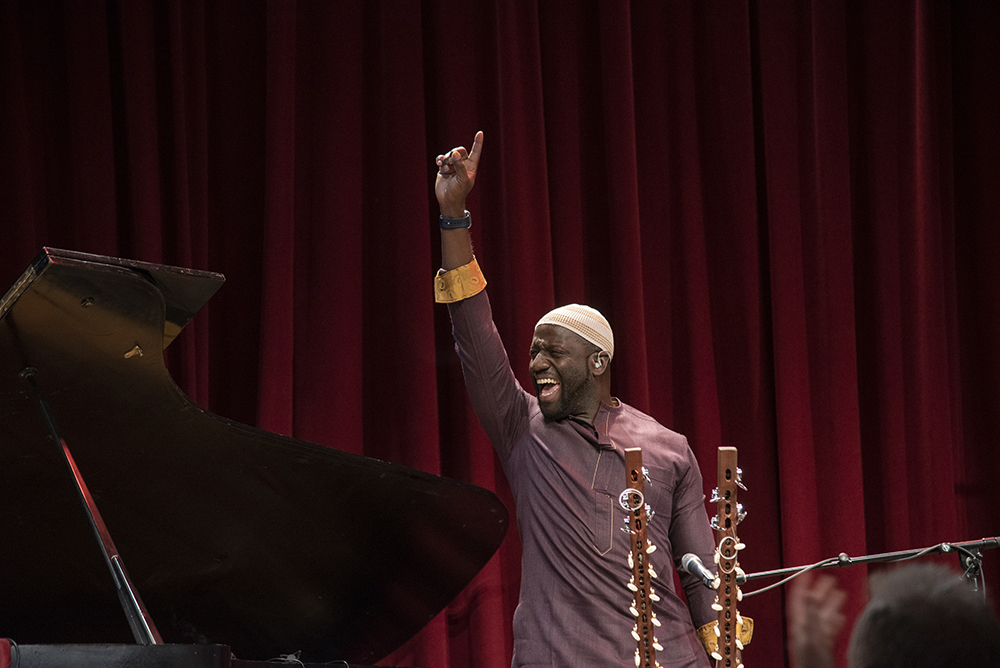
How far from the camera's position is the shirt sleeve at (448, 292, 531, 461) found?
265cm

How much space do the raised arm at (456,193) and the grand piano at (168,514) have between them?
0.60 metres

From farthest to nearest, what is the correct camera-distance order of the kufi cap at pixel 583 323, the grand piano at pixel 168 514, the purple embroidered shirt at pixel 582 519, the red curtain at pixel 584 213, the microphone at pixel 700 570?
the red curtain at pixel 584 213, the kufi cap at pixel 583 323, the purple embroidered shirt at pixel 582 519, the microphone at pixel 700 570, the grand piano at pixel 168 514

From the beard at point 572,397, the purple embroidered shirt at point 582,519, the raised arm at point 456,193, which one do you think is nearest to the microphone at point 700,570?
the purple embroidered shirt at point 582,519

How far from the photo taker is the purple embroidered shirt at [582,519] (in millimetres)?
2525

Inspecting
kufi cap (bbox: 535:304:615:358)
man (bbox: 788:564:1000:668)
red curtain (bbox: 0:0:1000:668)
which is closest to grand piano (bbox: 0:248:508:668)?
kufi cap (bbox: 535:304:615:358)

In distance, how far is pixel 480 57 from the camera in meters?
3.45

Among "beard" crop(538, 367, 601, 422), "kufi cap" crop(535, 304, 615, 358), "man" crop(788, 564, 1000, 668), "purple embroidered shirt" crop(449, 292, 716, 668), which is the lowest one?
"purple embroidered shirt" crop(449, 292, 716, 668)

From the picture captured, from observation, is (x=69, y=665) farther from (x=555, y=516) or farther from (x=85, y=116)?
(x=85, y=116)

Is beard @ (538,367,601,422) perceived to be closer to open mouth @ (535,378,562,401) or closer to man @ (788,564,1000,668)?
open mouth @ (535,378,562,401)

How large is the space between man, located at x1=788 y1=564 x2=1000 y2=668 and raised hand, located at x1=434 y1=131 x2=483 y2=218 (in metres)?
1.78

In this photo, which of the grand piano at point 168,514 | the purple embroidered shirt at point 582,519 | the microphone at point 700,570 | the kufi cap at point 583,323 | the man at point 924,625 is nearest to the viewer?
the man at point 924,625

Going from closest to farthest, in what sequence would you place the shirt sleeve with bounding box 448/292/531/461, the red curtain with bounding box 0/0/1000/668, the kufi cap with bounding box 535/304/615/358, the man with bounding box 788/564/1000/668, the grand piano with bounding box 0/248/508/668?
the man with bounding box 788/564/1000/668 → the grand piano with bounding box 0/248/508/668 → the shirt sleeve with bounding box 448/292/531/461 → the kufi cap with bounding box 535/304/615/358 → the red curtain with bounding box 0/0/1000/668

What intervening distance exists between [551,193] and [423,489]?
1.40m

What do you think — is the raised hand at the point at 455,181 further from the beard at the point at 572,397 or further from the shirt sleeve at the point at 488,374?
the beard at the point at 572,397
